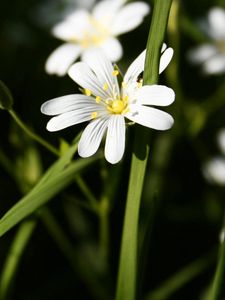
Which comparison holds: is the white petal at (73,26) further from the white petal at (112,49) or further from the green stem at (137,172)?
the green stem at (137,172)

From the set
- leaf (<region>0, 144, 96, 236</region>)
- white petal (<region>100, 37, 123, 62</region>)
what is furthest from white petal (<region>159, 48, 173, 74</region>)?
white petal (<region>100, 37, 123, 62</region>)

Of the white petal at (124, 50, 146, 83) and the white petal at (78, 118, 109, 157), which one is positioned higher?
the white petal at (124, 50, 146, 83)

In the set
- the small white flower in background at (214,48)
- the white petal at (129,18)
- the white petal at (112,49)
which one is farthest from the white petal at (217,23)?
the white petal at (112,49)

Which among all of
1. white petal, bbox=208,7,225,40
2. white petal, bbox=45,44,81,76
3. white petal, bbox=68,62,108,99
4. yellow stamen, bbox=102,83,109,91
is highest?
white petal, bbox=45,44,81,76

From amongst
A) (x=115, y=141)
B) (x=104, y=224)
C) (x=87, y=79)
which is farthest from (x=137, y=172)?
(x=104, y=224)

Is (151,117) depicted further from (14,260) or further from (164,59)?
(14,260)

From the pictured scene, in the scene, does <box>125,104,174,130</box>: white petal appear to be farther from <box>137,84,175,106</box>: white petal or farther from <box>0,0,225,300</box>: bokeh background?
<box>0,0,225,300</box>: bokeh background
